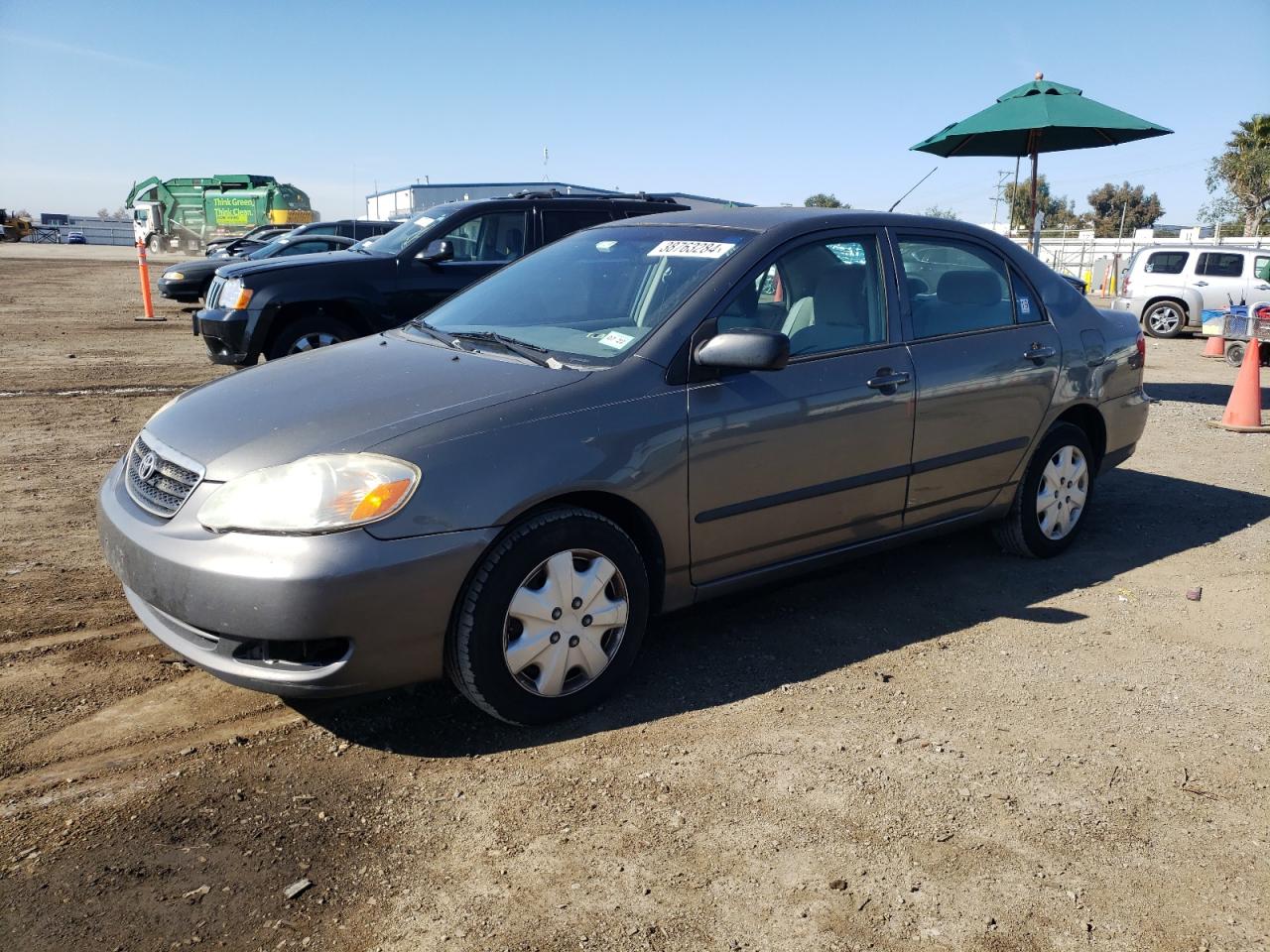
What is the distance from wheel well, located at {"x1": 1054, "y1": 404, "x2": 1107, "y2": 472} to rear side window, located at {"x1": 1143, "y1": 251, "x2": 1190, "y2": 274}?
597 inches

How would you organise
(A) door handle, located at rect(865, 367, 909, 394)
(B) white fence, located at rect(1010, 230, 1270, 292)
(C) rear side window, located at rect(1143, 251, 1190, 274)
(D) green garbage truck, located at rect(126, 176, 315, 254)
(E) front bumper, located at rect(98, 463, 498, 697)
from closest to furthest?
(E) front bumper, located at rect(98, 463, 498, 697) < (A) door handle, located at rect(865, 367, 909, 394) < (C) rear side window, located at rect(1143, 251, 1190, 274) < (B) white fence, located at rect(1010, 230, 1270, 292) < (D) green garbage truck, located at rect(126, 176, 315, 254)

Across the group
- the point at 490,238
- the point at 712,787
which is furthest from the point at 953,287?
the point at 490,238

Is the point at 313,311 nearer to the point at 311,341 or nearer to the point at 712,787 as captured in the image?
the point at 311,341

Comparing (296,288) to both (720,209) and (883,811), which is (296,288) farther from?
(883,811)

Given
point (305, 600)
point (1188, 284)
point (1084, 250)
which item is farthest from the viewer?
point (1084, 250)

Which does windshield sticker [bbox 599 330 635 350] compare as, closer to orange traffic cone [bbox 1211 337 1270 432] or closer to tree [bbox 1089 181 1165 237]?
orange traffic cone [bbox 1211 337 1270 432]

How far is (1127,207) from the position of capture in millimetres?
73312

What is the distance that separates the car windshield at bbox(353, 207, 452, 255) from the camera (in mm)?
9126

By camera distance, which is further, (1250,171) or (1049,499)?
(1250,171)

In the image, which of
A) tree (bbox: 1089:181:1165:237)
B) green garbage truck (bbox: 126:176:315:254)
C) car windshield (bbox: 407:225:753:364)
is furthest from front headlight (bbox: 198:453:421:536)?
tree (bbox: 1089:181:1165:237)

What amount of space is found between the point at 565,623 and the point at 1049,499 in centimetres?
297

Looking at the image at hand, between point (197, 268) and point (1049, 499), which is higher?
point (197, 268)

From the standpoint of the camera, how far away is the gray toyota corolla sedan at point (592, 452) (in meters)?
3.00

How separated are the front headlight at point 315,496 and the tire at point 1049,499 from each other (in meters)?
3.28
